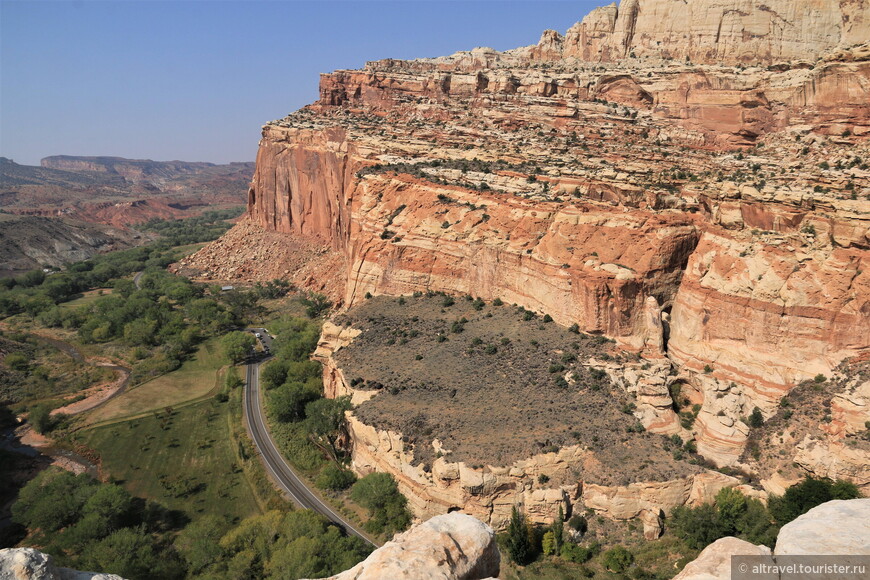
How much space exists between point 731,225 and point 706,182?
24.4 ft

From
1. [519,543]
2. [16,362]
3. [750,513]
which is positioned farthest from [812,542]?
[16,362]

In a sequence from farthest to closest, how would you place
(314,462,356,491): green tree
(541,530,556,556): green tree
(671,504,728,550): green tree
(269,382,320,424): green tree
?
(269,382,320,424): green tree < (314,462,356,491): green tree < (541,530,556,556): green tree < (671,504,728,550): green tree

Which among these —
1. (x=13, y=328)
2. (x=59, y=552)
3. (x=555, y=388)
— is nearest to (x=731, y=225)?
(x=555, y=388)

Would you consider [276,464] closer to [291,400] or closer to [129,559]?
[291,400]

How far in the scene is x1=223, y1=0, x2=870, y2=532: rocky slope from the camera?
112ft

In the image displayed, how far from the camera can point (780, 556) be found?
1271 centimetres

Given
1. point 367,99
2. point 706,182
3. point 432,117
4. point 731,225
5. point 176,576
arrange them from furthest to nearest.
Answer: point 367,99
point 432,117
point 706,182
point 731,225
point 176,576

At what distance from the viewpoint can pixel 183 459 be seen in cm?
4834

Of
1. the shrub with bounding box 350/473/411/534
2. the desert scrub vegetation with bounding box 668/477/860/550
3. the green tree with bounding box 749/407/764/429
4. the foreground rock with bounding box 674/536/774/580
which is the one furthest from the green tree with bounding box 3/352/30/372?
the green tree with bounding box 749/407/764/429

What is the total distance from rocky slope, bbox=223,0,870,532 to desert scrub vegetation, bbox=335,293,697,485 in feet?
6.50

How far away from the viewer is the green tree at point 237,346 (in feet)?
220

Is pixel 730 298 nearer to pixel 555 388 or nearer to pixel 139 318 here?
pixel 555 388

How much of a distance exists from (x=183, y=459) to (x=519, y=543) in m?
32.9

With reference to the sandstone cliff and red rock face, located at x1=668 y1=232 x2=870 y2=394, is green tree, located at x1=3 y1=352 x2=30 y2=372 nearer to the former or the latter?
red rock face, located at x1=668 y1=232 x2=870 y2=394
